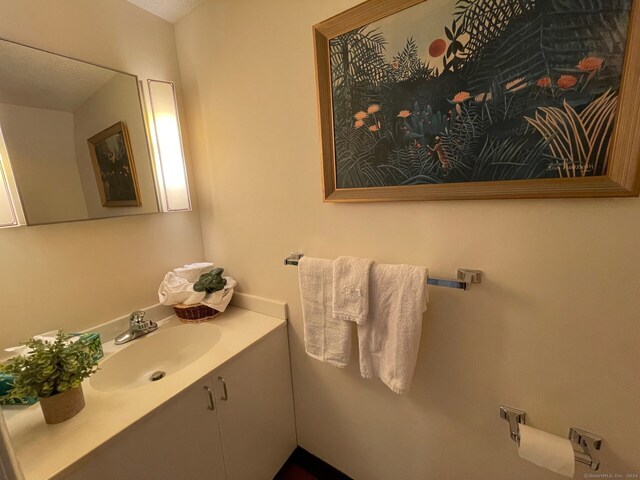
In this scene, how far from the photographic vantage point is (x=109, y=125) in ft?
3.62

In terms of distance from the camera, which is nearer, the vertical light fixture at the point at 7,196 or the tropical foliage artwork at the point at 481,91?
the tropical foliage artwork at the point at 481,91

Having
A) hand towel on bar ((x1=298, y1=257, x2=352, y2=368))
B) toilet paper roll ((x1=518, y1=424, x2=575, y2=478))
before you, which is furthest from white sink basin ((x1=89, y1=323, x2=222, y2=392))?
toilet paper roll ((x1=518, y1=424, x2=575, y2=478))

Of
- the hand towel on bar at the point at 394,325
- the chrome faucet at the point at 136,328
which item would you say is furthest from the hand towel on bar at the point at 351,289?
the chrome faucet at the point at 136,328

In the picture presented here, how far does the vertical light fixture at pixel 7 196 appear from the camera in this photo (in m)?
0.86

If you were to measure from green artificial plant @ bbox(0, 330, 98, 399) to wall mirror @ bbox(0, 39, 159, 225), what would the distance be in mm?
511

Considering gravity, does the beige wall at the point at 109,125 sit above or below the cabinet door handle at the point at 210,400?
above

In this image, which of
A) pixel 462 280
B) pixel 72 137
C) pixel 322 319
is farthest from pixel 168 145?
pixel 462 280

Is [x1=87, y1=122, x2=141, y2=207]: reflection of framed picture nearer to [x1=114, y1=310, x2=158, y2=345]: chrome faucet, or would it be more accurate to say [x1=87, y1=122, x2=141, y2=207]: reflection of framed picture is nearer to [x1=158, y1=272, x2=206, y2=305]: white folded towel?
[x1=158, y1=272, x2=206, y2=305]: white folded towel

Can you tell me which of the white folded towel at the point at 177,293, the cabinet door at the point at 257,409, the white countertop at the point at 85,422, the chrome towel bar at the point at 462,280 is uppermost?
the chrome towel bar at the point at 462,280

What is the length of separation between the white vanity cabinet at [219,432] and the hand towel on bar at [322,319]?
0.84 ft

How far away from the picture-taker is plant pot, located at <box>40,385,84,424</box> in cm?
70

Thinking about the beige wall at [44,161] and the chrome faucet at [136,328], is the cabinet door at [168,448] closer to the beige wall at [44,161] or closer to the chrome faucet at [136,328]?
the chrome faucet at [136,328]

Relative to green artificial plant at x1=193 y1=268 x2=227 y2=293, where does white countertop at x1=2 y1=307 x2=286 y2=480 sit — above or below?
below

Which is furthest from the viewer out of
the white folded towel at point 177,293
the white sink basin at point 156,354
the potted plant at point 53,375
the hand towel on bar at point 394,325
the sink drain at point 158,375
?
the white folded towel at point 177,293
